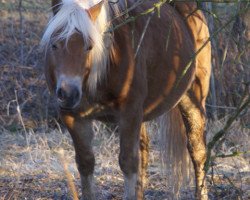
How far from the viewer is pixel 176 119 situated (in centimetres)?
609

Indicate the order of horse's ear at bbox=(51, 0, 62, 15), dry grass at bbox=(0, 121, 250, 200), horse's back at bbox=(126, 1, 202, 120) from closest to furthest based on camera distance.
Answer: horse's ear at bbox=(51, 0, 62, 15), horse's back at bbox=(126, 1, 202, 120), dry grass at bbox=(0, 121, 250, 200)

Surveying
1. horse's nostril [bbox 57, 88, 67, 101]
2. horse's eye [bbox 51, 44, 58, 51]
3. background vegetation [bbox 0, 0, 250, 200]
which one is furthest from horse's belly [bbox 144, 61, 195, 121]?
horse's nostril [bbox 57, 88, 67, 101]

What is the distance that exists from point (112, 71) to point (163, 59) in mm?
793

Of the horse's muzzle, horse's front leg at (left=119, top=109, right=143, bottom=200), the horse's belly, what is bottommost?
horse's front leg at (left=119, top=109, right=143, bottom=200)

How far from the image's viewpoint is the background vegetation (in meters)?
5.00

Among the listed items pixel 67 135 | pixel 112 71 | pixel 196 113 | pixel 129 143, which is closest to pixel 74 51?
pixel 112 71

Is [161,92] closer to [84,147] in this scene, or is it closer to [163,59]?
[163,59]

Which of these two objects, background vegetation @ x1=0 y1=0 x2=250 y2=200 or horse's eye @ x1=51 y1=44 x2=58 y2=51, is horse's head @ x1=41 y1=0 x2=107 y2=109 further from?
background vegetation @ x1=0 y1=0 x2=250 y2=200

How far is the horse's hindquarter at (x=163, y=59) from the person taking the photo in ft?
15.9

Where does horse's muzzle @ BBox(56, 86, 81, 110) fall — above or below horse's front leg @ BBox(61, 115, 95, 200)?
above

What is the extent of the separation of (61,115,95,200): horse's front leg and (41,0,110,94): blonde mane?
389mm

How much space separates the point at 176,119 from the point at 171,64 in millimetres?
1064

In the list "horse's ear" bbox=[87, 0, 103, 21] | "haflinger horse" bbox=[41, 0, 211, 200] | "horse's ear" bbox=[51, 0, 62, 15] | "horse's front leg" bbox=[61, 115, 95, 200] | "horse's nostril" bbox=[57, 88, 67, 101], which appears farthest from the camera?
"horse's front leg" bbox=[61, 115, 95, 200]

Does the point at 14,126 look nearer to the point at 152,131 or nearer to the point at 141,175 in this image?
the point at 152,131
